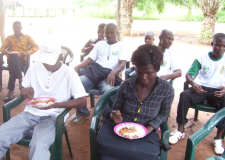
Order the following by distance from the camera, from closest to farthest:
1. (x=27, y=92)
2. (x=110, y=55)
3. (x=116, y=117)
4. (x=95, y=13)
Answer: (x=116, y=117), (x=27, y=92), (x=110, y=55), (x=95, y=13)

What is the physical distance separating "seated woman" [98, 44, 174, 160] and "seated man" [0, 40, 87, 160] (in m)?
0.47

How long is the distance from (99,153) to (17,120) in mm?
968

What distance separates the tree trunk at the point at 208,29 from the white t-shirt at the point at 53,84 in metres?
11.9

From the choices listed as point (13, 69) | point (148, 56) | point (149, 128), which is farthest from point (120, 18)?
point (149, 128)

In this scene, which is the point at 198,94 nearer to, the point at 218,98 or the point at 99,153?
the point at 218,98

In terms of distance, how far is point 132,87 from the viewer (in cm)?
Answer: 198

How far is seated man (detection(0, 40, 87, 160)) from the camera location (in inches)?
78.6

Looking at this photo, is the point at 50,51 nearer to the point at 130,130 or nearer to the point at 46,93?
the point at 46,93

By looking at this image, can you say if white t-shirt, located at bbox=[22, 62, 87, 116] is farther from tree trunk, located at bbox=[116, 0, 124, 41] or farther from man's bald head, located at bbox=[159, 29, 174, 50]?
tree trunk, located at bbox=[116, 0, 124, 41]

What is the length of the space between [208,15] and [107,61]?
35.3 ft

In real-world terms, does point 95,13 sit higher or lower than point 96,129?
higher

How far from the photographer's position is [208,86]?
2.98 meters

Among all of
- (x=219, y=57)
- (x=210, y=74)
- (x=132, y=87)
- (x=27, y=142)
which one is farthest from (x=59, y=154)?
(x=219, y=57)

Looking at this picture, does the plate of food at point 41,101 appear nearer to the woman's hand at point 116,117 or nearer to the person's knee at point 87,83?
the woman's hand at point 116,117
